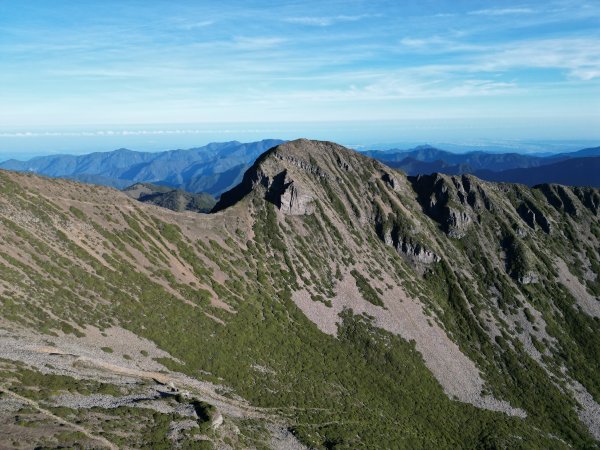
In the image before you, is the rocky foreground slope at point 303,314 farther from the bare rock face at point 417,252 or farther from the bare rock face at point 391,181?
the bare rock face at point 391,181

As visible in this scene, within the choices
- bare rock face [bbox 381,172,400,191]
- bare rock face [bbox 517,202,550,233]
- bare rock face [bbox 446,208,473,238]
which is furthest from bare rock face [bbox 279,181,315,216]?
bare rock face [bbox 517,202,550,233]

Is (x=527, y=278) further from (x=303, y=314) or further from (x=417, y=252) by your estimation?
(x=303, y=314)

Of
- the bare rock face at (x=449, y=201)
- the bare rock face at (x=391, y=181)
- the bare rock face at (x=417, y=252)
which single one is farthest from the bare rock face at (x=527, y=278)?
the bare rock face at (x=391, y=181)

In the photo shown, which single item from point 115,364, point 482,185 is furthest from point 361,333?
point 482,185

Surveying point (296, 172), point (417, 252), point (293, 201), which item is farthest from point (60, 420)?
point (417, 252)

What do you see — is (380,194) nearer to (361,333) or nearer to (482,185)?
(482,185)
